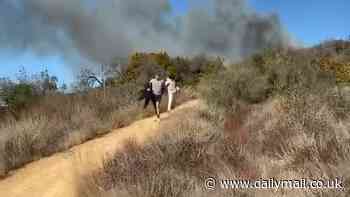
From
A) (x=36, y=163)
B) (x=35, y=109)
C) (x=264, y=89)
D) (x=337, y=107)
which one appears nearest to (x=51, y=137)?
(x=36, y=163)

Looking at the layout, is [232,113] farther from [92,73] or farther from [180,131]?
[92,73]

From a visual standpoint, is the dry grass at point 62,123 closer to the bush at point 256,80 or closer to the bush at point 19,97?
the bush at point 19,97

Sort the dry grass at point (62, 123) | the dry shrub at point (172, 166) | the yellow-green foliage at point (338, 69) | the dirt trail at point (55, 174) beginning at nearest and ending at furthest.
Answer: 1. the dry shrub at point (172, 166)
2. the dirt trail at point (55, 174)
3. the dry grass at point (62, 123)
4. the yellow-green foliage at point (338, 69)

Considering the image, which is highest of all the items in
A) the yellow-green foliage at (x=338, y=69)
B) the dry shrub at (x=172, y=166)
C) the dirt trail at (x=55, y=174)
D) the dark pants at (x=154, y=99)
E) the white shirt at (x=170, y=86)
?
the yellow-green foliage at (x=338, y=69)

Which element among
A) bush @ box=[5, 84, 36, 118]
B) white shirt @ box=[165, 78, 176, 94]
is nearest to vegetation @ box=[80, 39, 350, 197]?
white shirt @ box=[165, 78, 176, 94]

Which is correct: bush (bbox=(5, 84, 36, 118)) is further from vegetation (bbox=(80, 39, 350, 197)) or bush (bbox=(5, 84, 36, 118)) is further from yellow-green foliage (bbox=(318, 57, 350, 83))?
yellow-green foliage (bbox=(318, 57, 350, 83))

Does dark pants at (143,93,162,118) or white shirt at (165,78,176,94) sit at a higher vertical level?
white shirt at (165,78,176,94)

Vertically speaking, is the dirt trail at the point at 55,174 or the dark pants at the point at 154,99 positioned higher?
the dark pants at the point at 154,99

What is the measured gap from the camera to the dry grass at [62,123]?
537 inches

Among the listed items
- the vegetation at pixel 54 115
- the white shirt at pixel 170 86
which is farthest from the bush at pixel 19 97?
the white shirt at pixel 170 86

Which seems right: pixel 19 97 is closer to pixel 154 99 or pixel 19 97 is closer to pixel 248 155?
pixel 154 99

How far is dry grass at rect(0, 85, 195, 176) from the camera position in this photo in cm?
1363

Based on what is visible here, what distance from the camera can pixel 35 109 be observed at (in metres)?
19.3

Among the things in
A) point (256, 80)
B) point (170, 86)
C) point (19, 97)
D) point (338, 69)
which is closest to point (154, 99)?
point (170, 86)
